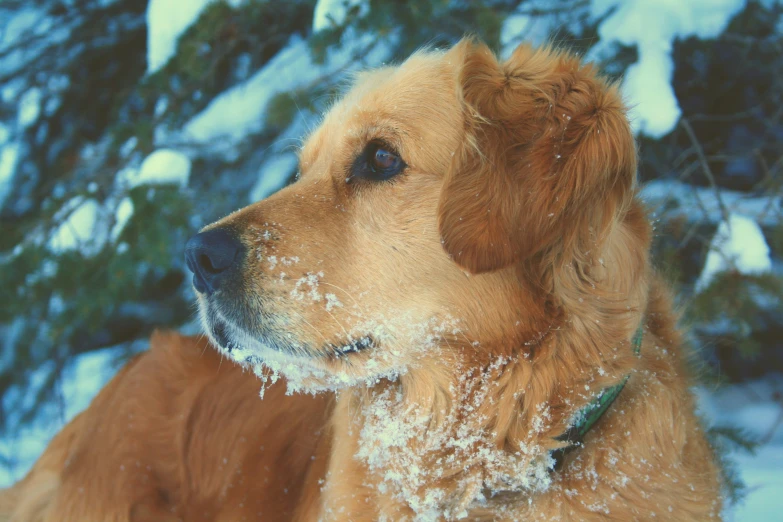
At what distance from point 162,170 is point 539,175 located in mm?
2539

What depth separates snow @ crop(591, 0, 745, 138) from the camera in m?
2.78

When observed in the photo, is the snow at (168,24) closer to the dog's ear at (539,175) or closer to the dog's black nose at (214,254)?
the dog's black nose at (214,254)

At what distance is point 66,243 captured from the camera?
363 cm

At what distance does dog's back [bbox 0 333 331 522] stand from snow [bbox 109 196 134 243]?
3.78 ft

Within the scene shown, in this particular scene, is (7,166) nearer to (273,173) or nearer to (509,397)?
(273,173)

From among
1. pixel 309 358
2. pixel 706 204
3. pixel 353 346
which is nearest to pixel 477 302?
pixel 353 346

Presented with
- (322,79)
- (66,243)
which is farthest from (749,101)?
(66,243)

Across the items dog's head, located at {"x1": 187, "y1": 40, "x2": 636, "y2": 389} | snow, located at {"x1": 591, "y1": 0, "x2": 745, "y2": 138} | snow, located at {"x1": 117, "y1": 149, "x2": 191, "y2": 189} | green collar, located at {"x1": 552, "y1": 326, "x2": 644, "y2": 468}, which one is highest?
dog's head, located at {"x1": 187, "y1": 40, "x2": 636, "y2": 389}

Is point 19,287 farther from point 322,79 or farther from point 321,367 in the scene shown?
point 321,367

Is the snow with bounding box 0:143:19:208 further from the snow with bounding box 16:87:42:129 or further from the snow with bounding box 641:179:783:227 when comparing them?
the snow with bounding box 641:179:783:227

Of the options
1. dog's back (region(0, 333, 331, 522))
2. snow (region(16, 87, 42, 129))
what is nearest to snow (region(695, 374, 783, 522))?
dog's back (region(0, 333, 331, 522))

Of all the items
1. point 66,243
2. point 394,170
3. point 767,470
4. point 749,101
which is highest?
point 394,170

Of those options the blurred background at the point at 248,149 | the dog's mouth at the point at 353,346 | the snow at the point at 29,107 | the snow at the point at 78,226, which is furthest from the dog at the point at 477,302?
the snow at the point at 29,107

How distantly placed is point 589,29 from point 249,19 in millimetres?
1891
